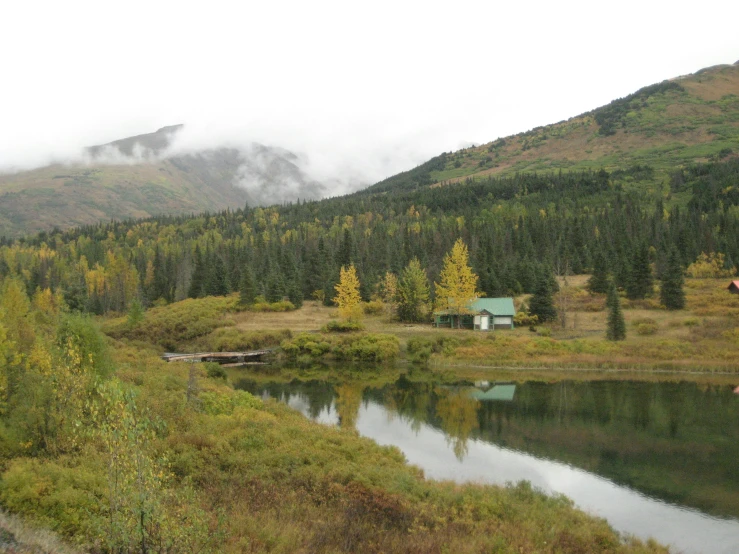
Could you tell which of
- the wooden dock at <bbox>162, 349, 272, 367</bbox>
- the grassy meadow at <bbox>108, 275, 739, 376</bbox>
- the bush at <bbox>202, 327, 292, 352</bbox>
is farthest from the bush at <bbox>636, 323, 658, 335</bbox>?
the wooden dock at <bbox>162, 349, 272, 367</bbox>

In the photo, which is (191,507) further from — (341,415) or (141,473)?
(341,415)

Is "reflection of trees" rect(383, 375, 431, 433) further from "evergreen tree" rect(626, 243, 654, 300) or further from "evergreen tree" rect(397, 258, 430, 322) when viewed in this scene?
"evergreen tree" rect(626, 243, 654, 300)

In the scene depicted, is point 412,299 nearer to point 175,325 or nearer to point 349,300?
point 349,300

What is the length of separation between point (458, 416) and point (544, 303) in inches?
1422

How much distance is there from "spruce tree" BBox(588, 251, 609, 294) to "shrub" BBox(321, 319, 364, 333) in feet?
129

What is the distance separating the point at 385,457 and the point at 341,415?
14.1 m

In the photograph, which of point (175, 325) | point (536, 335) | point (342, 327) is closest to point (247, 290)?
point (175, 325)

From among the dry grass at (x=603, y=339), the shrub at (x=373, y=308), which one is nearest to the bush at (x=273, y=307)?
the dry grass at (x=603, y=339)

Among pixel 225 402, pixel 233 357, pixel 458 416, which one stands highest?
pixel 225 402

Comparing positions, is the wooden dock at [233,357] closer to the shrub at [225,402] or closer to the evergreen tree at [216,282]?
the shrub at [225,402]

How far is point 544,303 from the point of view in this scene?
6912 centimetres

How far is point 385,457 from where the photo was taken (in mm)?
24484

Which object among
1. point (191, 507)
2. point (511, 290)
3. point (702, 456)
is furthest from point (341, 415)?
point (511, 290)

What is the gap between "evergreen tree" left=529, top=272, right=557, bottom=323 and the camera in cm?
6869
